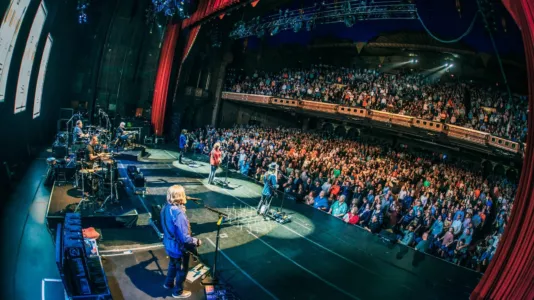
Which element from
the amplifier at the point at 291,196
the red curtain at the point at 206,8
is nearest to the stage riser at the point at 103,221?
the amplifier at the point at 291,196

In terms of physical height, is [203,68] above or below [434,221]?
above

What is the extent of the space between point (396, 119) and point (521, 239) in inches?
417

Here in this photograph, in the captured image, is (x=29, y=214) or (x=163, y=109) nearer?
(x=29, y=214)

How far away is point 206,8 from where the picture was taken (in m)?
15.7

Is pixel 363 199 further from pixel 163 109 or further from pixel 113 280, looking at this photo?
pixel 163 109

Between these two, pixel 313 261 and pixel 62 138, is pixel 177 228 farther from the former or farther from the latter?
pixel 62 138

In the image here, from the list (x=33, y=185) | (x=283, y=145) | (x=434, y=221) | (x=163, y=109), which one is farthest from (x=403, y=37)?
(x=33, y=185)

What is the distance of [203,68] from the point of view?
22688mm

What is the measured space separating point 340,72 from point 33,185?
17.2 m

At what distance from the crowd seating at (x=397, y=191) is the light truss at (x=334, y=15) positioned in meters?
5.71

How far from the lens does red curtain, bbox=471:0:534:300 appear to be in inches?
156

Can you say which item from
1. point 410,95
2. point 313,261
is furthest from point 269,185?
point 410,95

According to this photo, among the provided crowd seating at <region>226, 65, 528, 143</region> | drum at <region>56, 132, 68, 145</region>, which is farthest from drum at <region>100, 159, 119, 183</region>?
crowd seating at <region>226, 65, 528, 143</region>

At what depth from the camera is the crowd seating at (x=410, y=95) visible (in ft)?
39.5
